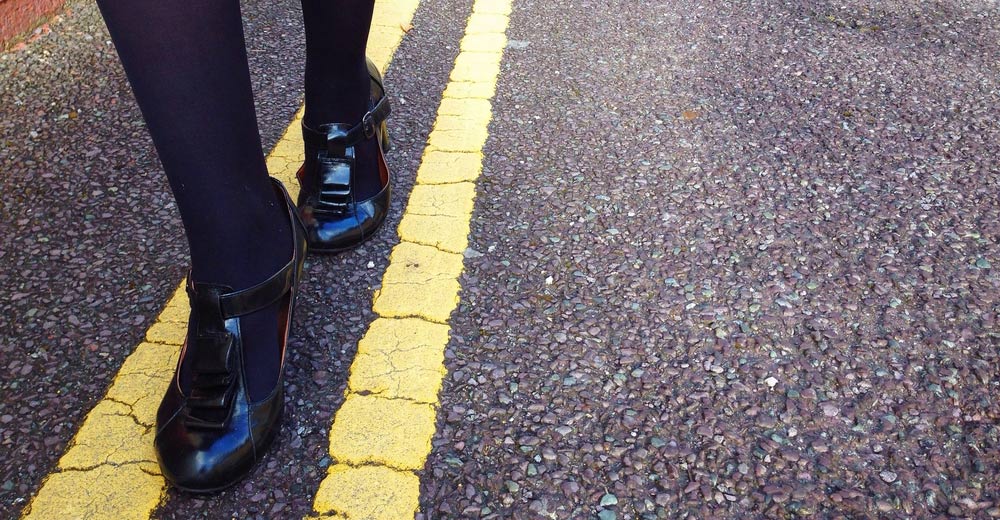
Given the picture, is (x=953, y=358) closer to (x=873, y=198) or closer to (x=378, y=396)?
(x=873, y=198)

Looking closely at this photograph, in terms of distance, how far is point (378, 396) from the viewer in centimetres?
144

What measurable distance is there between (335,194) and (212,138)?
56 cm

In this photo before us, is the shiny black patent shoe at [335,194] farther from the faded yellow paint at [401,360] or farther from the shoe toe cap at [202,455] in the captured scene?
the shoe toe cap at [202,455]

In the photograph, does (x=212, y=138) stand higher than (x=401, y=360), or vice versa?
(x=212, y=138)

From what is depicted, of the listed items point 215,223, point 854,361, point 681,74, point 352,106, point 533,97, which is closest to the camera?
point 215,223

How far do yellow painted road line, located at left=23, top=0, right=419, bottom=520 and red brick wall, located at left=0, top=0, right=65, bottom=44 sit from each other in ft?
5.26

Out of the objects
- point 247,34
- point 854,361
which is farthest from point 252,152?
point 247,34

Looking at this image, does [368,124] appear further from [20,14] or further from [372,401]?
[20,14]

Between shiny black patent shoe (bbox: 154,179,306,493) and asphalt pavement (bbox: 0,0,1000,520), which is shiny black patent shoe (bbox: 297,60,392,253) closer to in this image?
asphalt pavement (bbox: 0,0,1000,520)

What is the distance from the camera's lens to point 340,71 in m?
1.69

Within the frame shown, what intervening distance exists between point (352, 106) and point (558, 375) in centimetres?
78

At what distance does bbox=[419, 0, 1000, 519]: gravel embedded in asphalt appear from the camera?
4.26 ft

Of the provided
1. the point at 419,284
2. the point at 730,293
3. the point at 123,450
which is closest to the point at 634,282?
the point at 730,293

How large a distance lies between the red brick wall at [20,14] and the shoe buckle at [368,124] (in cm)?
165
